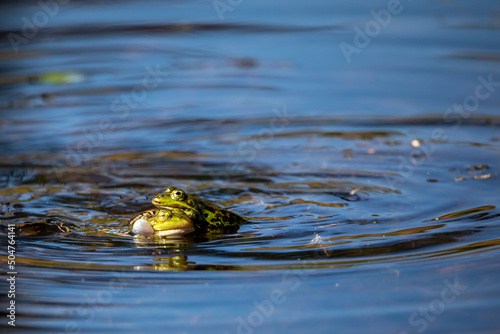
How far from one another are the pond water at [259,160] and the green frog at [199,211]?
9 centimetres

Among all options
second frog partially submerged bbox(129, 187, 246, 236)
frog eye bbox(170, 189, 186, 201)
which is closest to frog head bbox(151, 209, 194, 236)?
second frog partially submerged bbox(129, 187, 246, 236)

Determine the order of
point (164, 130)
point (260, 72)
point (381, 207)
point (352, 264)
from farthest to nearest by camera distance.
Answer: point (260, 72) < point (164, 130) < point (381, 207) < point (352, 264)

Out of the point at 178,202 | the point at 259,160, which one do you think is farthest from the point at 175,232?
the point at 259,160

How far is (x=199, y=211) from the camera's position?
15.0ft

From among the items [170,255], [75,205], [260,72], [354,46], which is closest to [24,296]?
[170,255]

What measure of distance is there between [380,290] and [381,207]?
1395mm

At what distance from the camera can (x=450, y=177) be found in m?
5.72

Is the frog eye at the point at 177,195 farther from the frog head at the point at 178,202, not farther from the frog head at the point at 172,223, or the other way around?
the frog head at the point at 172,223

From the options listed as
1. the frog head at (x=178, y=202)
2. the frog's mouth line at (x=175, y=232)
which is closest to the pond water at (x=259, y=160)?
the frog's mouth line at (x=175, y=232)

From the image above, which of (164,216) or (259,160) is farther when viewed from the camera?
(259,160)

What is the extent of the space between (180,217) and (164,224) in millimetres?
109

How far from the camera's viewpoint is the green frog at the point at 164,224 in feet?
14.7

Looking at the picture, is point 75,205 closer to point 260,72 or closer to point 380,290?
point 380,290

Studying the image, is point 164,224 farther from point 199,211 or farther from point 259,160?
point 259,160
